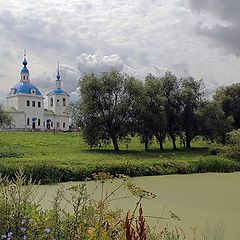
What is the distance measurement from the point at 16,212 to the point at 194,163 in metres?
22.9

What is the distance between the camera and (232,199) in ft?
51.5

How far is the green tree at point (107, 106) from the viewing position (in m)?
35.3

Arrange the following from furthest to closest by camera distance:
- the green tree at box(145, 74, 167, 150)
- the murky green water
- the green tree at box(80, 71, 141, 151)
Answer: the green tree at box(145, 74, 167, 150)
the green tree at box(80, 71, 141, 151)
the murky green water

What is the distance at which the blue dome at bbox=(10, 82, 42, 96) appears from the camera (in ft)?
277

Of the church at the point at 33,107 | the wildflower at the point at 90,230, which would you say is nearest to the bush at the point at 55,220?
the wildflower at the point at 90,230

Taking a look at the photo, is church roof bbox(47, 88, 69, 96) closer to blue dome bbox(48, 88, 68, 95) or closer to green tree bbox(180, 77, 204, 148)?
blue dome bbox(48, 88, 68, 95)

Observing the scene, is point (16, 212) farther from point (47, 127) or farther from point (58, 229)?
point (47, 127)

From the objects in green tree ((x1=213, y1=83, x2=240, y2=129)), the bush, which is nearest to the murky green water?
the bush

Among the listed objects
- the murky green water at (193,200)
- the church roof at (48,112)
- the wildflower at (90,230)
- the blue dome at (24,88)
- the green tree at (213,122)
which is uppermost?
the blue dome at (24,88)

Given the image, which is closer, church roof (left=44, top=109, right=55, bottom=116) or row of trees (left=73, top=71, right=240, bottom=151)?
row of trees (left=73, top=71, right=240, bottom=151)

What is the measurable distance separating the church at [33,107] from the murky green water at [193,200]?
60.0 meters

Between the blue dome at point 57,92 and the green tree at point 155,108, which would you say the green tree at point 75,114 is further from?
the blue dome at point 57,92

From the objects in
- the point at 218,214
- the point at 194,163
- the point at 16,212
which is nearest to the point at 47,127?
the point at 194,163

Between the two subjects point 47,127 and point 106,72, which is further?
point 47,127
